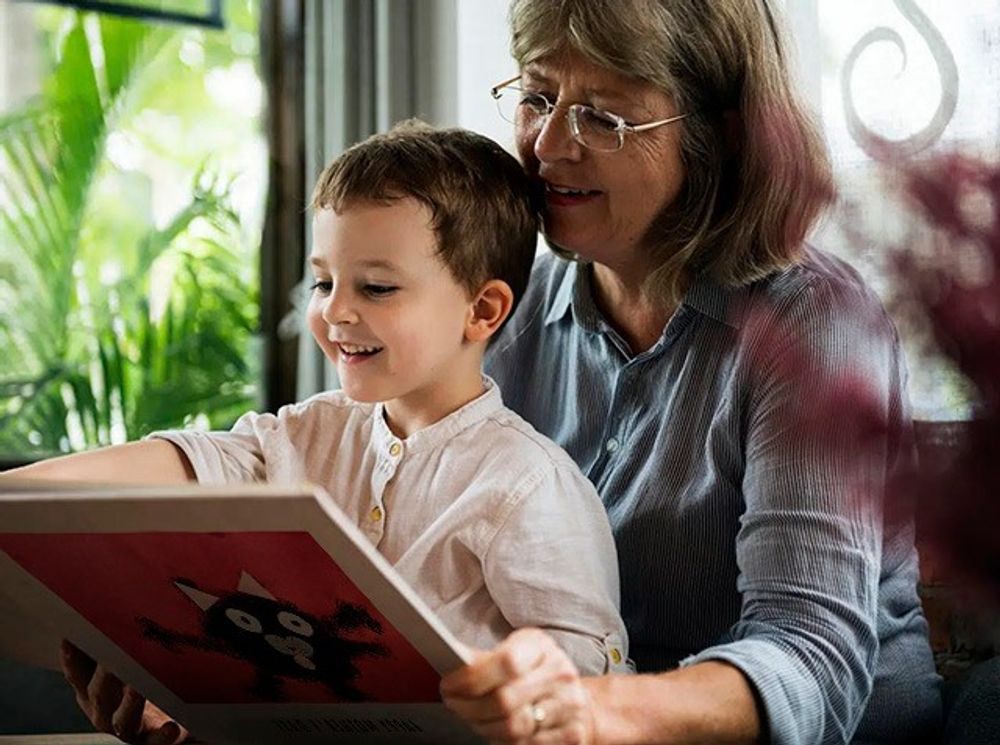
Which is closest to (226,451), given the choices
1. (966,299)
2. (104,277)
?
(966,299)

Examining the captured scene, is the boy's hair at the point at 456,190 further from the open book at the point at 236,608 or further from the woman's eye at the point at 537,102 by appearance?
the open book at the point at 236,608

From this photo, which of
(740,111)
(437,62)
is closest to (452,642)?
(740,111)

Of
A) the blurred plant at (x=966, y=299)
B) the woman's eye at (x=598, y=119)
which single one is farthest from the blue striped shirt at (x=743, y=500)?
the blurred plant at (x=966, y=299)

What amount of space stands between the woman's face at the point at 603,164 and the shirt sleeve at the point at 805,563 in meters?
0.20

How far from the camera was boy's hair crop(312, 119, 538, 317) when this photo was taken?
5.36 ft

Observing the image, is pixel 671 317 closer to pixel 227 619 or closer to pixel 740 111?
pixel 740 111

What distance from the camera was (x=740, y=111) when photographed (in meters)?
1.77

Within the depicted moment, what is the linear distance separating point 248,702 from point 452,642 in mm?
311

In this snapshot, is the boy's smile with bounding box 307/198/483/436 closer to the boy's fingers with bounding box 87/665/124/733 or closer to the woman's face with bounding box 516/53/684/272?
the woman's face with bounding box 516/53/684/272

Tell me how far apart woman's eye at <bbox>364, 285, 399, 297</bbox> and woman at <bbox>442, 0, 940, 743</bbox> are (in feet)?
0.73

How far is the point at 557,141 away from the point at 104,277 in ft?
7.87

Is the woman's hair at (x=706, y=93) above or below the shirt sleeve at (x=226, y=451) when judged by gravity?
above

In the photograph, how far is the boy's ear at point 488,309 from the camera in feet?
5.57

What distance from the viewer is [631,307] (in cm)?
188
